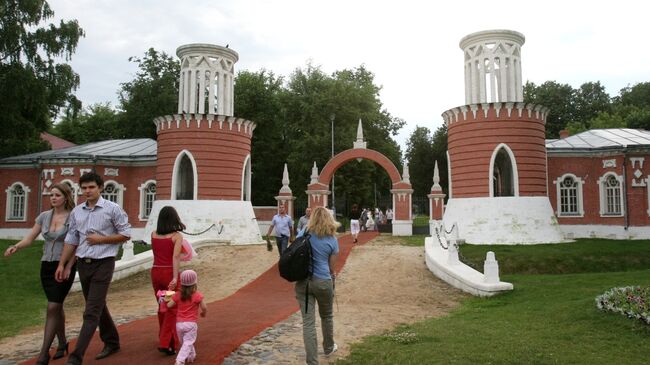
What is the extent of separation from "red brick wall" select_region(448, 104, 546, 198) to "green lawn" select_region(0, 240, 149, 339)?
50.2 feet

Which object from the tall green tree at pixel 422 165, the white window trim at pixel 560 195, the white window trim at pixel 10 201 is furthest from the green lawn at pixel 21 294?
the tall green tree at pixel 422 165

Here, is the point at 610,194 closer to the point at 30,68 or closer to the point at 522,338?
the point at 522,338

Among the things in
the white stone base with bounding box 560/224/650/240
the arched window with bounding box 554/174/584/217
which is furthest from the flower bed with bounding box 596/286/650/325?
the arched window with bounding box 554/174/584/217

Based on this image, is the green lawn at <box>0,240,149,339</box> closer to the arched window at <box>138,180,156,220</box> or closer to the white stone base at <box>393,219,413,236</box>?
the arched window at <box>138,180,156,220</box>

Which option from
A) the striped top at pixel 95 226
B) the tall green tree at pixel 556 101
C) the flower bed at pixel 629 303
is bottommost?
the flower bed at pixel 629 303

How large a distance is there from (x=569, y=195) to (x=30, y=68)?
88.2 feet

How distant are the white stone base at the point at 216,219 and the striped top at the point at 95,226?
14.1m

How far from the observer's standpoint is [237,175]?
71.4ft

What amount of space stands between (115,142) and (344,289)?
2247 cm

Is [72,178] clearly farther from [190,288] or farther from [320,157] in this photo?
[190,288]

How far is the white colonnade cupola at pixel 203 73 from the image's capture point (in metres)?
21.9

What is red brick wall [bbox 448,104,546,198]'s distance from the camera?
20.0 metres

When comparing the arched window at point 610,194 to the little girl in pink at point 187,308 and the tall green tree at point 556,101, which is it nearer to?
the little girl in pink at point 187,308

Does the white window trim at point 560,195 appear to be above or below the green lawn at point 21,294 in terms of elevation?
above
